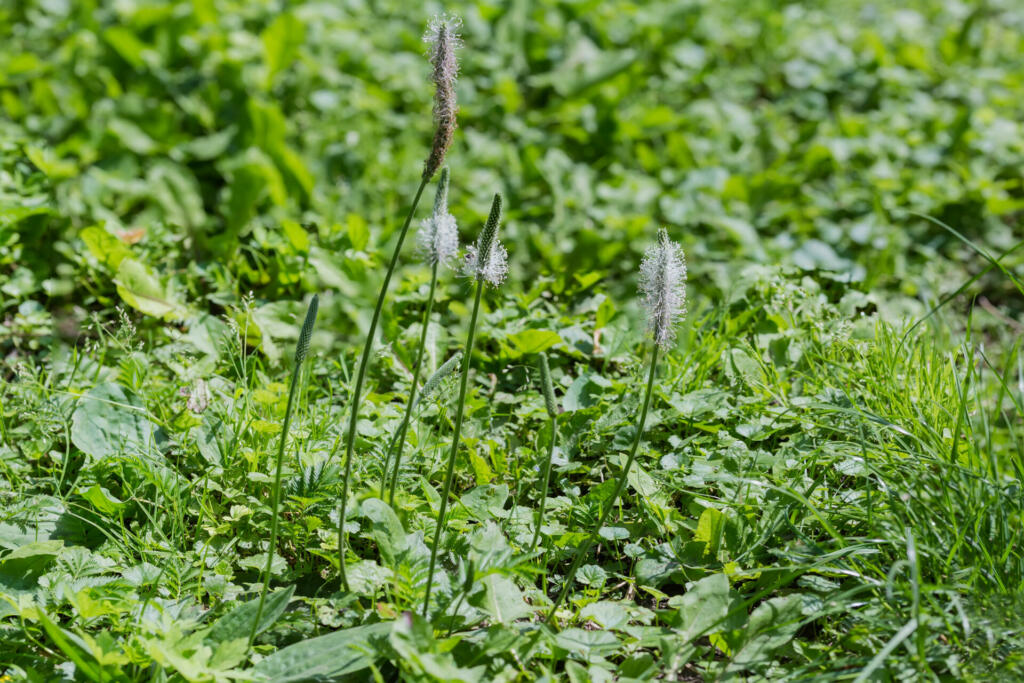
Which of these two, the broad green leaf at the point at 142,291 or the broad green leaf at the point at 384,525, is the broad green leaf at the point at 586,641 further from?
the broad green leaf at the point at 142,291

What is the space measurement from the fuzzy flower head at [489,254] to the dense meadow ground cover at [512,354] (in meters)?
0.20

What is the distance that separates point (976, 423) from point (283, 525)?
5.88ft

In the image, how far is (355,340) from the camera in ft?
10.2

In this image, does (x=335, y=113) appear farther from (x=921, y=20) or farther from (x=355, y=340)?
(x=921, y=20)

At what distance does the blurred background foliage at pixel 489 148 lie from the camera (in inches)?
126

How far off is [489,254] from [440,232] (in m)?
0.19

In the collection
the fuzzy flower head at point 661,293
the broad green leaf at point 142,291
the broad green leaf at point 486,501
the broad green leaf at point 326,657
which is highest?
the fuzzy flower head at point 661,293

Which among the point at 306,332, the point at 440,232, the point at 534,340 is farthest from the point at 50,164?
the point at 306,332

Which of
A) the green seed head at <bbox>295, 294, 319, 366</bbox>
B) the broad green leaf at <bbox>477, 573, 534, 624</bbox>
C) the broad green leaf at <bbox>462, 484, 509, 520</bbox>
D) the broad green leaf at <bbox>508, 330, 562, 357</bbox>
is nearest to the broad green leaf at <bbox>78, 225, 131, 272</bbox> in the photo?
the broad green leaf at <bbox>508, 330, 562, 357</bbox>

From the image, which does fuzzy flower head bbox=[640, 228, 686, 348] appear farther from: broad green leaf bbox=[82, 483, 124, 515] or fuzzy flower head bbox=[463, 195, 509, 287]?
broad green leaf bbox=[82, 483, 124, 515]

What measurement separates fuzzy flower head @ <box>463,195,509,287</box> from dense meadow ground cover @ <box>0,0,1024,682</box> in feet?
0.65

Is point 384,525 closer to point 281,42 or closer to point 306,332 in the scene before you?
point 306,332

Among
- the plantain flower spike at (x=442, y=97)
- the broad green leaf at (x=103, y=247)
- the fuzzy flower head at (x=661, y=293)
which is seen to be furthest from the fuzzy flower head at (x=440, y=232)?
the broad green leaf at (x=103, y=247)

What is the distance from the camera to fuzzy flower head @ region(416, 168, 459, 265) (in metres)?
1.77
